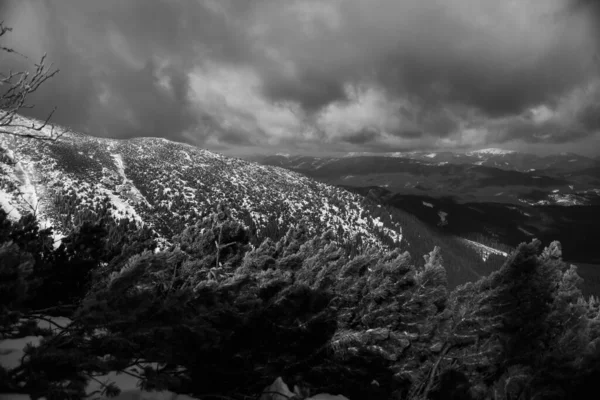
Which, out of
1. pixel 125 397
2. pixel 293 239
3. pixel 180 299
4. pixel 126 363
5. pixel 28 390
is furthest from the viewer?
pixel 293 239

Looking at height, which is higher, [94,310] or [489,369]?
[94,310]

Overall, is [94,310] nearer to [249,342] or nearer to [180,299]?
[180,299]

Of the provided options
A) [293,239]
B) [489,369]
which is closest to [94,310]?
[293,239]

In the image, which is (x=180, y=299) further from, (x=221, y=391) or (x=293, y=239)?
(x=293, y=239)

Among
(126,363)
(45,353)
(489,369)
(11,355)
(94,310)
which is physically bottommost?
(489,369)

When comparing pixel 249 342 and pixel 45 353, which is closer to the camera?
pixel 45 353

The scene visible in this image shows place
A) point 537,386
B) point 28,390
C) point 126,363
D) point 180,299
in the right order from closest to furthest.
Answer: point 28,390 → point 126,363 → point 180,299 → point 537,386
